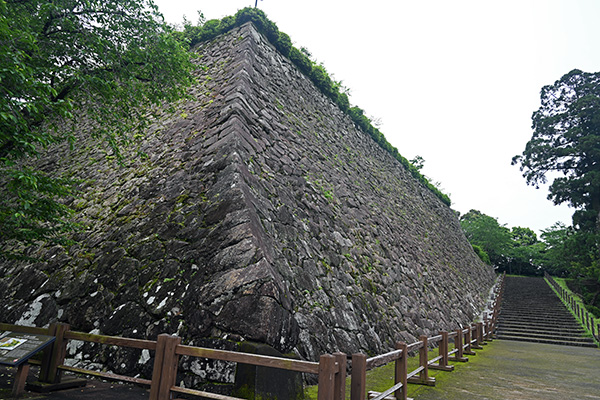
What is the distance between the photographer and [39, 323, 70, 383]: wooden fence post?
3.89m

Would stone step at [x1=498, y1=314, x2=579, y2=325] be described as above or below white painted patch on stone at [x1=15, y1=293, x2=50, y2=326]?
below

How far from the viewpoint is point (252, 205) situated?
5.32 m

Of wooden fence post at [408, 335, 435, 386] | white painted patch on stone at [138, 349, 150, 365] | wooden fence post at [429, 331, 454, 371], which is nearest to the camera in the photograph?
white painted patch on stone at [138, 349, 150, 365]

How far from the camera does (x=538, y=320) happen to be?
16.1m

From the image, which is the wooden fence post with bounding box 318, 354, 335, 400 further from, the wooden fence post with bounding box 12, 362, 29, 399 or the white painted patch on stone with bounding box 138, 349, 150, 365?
the wooden fence post with bounding box 12, 362, 29, 399

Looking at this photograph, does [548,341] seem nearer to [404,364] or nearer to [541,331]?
[541,331]

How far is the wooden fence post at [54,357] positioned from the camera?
3.89 m

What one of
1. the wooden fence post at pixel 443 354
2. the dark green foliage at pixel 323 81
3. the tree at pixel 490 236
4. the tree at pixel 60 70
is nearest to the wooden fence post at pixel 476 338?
the wooden fence post at pixel 443 354

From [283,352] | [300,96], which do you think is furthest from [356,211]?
[283,352]

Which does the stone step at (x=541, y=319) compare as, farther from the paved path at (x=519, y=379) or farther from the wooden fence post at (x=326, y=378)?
the wooden fence post at (x=326, y=378)

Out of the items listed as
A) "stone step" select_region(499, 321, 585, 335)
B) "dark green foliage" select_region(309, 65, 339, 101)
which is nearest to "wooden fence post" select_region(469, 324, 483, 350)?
"stone step" select_region(499, 321, 585, 335)

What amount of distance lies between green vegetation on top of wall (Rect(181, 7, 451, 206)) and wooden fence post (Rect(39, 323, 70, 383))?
699cm

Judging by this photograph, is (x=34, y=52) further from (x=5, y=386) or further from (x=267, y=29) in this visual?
(x=267, y=29)

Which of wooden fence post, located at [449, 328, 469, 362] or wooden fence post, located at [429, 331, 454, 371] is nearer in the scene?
wooden fence post, located at [429, 331, 454, 371]
